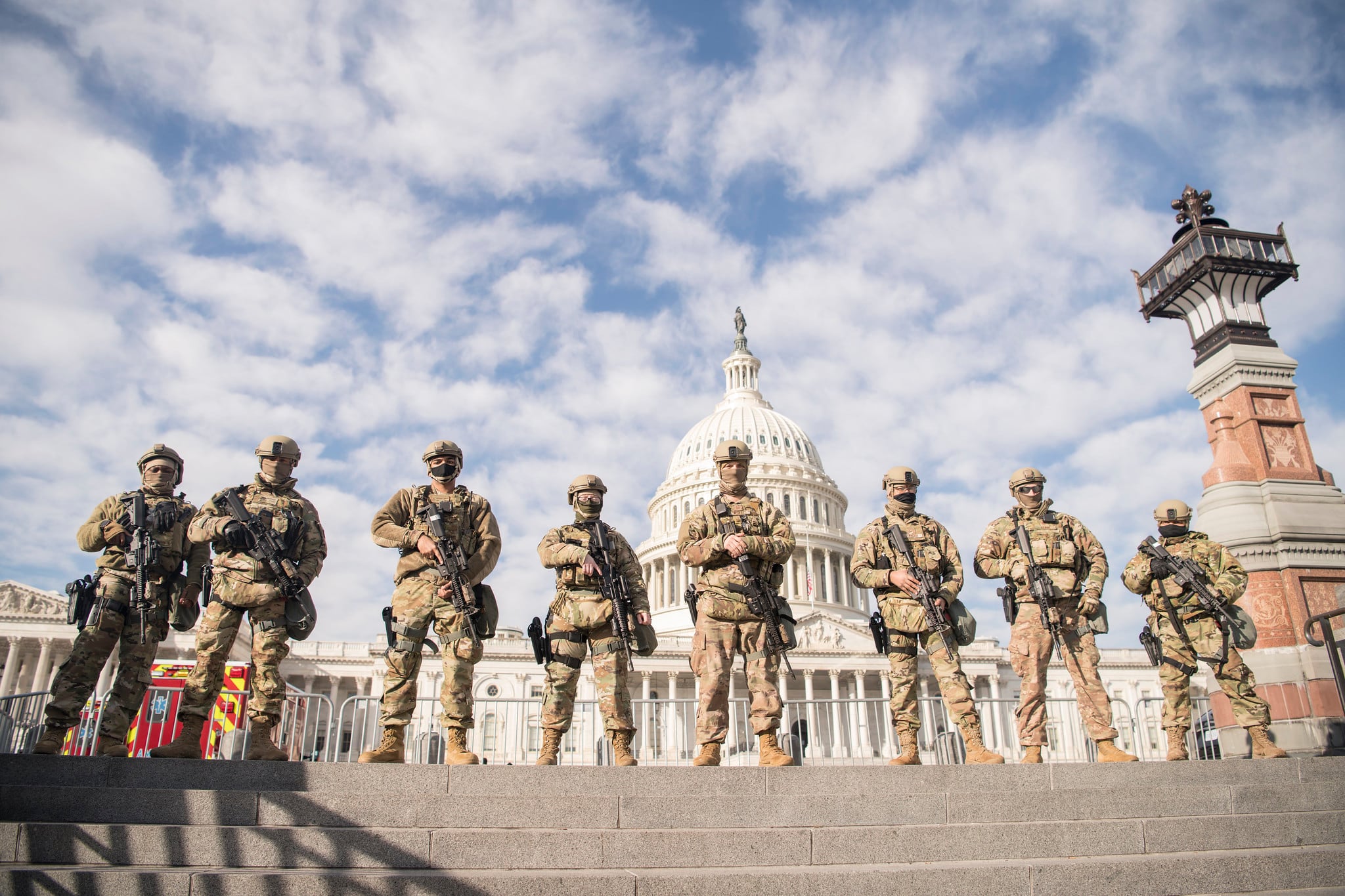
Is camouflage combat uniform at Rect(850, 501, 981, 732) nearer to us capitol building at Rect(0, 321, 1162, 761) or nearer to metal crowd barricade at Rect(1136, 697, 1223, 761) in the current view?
metal crowd barricade at Rect(1136, 697, 1223, 761)

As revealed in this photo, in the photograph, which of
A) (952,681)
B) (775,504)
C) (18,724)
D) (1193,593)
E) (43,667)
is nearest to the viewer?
(952,681)

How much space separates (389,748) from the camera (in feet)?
22.9

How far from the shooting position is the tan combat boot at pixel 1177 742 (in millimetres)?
9484

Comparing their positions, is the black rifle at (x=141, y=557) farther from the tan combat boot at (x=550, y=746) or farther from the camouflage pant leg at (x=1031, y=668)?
the camouflage pant leg at (x=1031, y=668)

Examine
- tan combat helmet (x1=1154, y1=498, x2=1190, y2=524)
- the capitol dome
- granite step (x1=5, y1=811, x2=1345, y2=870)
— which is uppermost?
the capitol dome

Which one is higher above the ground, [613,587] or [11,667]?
[11,667]

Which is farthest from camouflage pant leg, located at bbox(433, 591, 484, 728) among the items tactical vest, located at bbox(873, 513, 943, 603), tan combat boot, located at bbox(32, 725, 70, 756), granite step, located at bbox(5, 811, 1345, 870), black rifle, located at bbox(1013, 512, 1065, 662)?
black rifle, located at bbox(1013, 512, 1065, 662)

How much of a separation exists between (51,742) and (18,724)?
4.65 m

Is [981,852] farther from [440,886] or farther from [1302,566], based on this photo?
[1302,566]

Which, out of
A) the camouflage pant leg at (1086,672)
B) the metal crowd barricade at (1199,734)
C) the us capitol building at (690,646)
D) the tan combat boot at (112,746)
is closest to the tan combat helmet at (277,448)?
the tan combat boot at (112,746)

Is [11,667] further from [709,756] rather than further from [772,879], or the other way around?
[772,879]

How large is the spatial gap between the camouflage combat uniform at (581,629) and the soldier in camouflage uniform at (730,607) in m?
0.58

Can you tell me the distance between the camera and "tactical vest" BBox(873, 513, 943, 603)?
8602 millimetres

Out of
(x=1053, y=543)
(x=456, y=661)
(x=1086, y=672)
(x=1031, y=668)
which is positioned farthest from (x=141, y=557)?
(x=1086, y=672)
